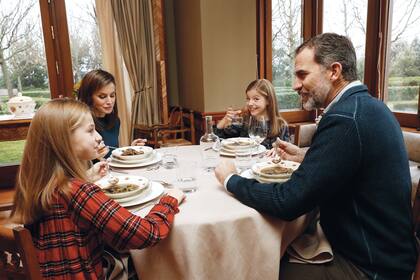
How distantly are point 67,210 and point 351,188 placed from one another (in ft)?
2.94

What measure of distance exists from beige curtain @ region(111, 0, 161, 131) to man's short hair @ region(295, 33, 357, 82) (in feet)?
10.5

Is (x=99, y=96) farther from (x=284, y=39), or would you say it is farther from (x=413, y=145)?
(x=284, y=39)

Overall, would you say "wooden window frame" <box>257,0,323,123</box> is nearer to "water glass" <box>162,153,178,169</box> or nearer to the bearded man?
"water glass" <box>162,153,178,169</box>

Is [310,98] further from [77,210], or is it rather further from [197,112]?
[197,112]

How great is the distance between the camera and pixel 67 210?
1012 mm

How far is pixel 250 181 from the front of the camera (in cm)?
118

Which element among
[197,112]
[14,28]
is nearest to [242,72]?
[197,112]

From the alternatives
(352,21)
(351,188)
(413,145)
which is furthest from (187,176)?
(352,21)

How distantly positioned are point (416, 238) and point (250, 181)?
619 mm

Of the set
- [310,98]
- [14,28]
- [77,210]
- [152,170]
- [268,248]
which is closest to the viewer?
[77,210]

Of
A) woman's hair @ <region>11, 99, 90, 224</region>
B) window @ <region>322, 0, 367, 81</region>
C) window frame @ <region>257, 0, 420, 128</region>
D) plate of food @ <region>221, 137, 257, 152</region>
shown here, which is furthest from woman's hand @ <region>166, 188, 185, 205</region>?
window @ <region>322, 0, 367, 81</region>

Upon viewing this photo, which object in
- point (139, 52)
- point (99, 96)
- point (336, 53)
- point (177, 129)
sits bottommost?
point (177, 129)

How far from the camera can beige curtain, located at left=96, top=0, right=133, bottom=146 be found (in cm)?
388

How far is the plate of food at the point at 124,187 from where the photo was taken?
46.4 inches
